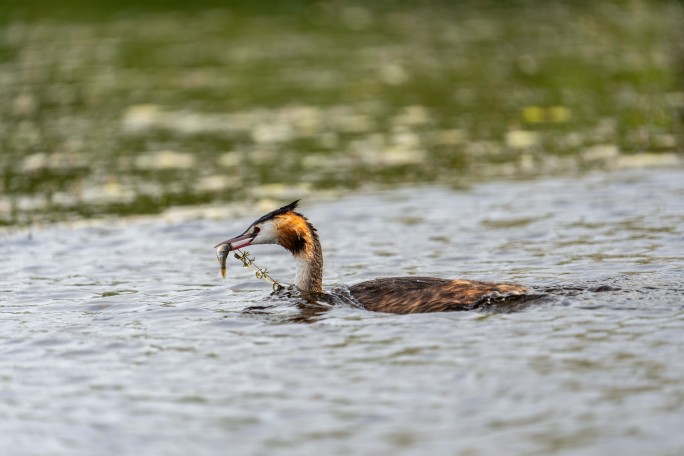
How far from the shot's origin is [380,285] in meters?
10.5

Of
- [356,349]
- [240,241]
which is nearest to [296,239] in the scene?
[240,241]

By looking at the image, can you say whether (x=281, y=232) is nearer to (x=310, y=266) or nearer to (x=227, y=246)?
(x=310, y=266)

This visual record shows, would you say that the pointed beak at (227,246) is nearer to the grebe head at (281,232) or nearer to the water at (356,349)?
the grebe head at (281,232)

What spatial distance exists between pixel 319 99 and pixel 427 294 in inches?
542

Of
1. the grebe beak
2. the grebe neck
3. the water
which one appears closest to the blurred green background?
the water

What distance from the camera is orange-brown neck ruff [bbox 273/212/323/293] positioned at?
11125mm

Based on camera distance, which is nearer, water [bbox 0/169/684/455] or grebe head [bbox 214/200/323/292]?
water [bbox 0/169/684/455]

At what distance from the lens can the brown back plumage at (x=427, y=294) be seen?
9.98 meters

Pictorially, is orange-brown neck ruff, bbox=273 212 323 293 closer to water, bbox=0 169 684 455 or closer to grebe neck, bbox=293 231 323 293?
grebe neck, bbox=293 231 323 293

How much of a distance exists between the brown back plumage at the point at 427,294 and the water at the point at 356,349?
172 millimetres

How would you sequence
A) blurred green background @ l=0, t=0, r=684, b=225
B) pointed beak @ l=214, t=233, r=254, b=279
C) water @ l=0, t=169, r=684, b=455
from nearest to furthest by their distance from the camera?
1. water @ l=0, t=169, r=684, b=455
2. pointed beak @ l=214, t=233, r=254, b=279
3. blurred green background @ l=0, t=0, r=684, b=225

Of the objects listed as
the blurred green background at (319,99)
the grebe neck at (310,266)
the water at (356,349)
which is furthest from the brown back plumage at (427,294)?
the blurred green background at (319,99)

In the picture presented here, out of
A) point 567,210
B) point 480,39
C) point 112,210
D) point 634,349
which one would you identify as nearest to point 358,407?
point 634,349

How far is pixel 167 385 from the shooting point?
333 inches
